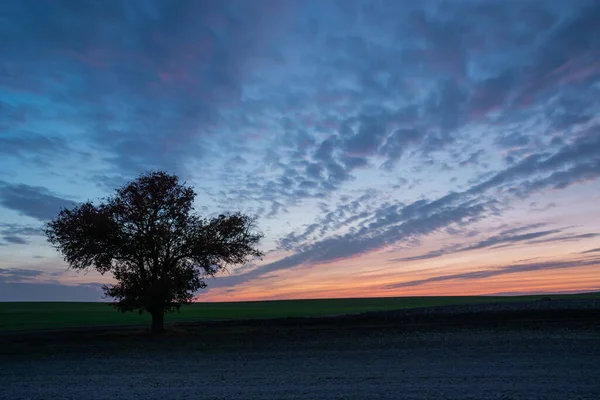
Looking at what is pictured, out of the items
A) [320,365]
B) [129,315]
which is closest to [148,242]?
[320,365]

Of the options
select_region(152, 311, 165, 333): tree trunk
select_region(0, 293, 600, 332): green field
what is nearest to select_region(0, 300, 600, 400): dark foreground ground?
select_region(152, 311, 165, 333): tree trunk

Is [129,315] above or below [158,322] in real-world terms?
above

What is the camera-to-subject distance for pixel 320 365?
2159 cm

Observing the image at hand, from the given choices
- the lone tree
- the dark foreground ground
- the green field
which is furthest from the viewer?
the green field

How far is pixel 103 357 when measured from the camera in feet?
90.9

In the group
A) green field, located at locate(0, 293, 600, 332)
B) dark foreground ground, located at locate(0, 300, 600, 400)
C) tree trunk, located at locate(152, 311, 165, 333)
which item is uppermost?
green field, located at locate(0, 293, 600, 332)

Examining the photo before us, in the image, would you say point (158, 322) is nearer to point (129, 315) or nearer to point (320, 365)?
point (320, 365)

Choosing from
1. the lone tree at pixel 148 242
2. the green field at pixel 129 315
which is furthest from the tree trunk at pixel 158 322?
the green field at pixel 129 315

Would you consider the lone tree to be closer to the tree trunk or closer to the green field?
the tree trunk

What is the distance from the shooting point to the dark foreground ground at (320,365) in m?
15.6

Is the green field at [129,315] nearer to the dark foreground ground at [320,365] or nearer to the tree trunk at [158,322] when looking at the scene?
the tree trunk at [158,322]

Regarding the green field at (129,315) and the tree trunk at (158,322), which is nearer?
the tree trunk at (158,322)

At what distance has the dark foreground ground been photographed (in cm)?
1562

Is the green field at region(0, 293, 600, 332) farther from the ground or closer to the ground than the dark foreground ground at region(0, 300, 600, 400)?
farther from the ground
